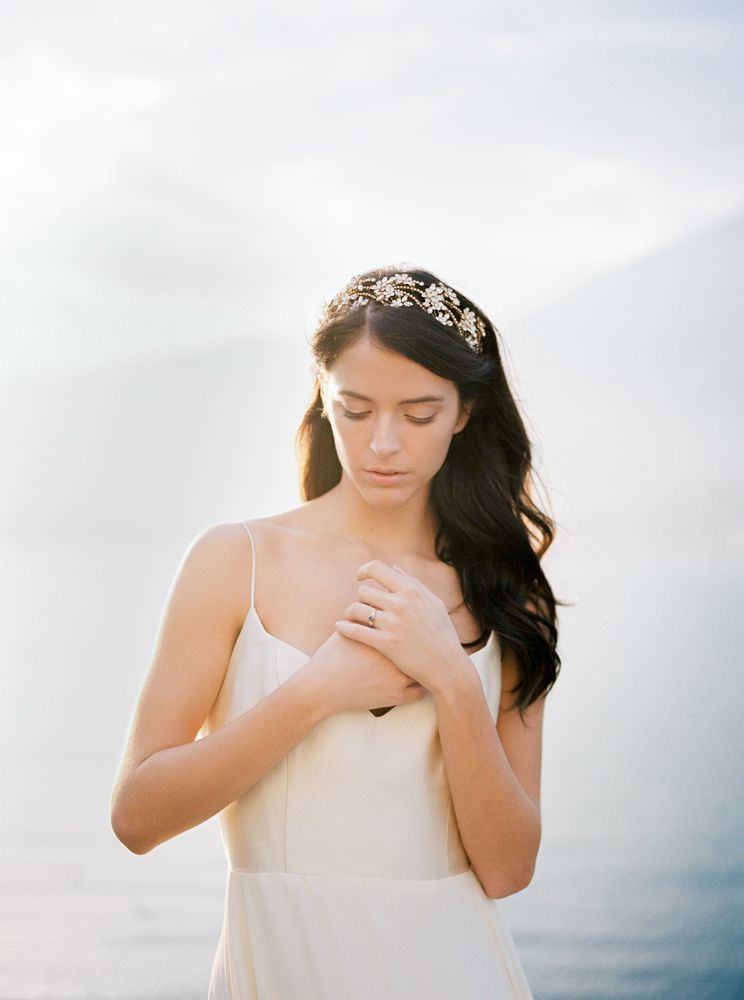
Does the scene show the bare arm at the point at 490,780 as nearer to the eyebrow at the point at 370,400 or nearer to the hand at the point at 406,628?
the hand at the point at 406,628

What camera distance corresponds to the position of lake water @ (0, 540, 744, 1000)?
4.17 metres

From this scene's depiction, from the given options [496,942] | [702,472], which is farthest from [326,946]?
[702,472]

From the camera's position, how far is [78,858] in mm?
4805

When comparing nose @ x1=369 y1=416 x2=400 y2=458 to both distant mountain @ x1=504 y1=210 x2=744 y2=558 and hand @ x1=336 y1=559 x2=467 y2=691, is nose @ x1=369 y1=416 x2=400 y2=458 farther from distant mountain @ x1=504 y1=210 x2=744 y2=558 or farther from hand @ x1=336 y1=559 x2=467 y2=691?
distant mountain @ x1=504 y1=210 x2=744 y2=558

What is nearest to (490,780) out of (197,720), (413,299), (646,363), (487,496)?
(197,720)

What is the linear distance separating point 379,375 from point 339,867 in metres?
0.64

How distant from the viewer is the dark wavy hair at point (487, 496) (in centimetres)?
178

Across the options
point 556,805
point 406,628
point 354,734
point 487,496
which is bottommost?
point 556,805

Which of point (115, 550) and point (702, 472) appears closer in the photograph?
point (702, 472)

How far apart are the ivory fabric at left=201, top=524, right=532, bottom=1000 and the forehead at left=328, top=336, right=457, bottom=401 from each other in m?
0.29

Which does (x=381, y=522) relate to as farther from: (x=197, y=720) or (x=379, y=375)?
(x=197, y=720)

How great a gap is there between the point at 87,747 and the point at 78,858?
2.32ft

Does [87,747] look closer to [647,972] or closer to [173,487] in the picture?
[173,487]

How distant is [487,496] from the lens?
193 centimetres
